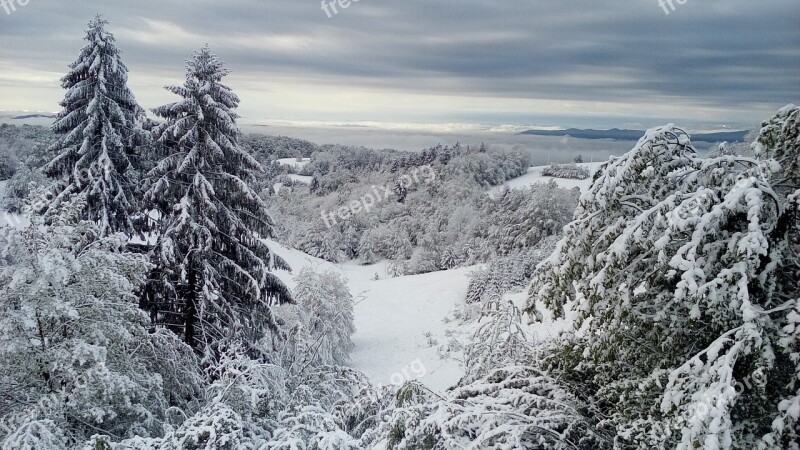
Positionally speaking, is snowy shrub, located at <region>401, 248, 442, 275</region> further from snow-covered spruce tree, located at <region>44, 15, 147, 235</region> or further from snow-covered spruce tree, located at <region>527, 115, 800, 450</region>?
snow-covered spruce tree, located at <region>527, 115, 800, 450</region>

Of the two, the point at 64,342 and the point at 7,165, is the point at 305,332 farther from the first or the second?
the point at 7,165

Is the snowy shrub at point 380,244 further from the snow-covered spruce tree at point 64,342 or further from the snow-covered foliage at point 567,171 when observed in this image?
the snow-covered spruce tree at point 64,342

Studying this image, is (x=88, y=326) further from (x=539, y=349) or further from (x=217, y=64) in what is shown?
(x=217, y=64)

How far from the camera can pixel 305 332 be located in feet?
33.1

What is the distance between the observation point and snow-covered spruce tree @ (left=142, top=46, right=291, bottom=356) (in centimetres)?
1070

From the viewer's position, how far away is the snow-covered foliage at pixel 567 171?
5809 cm

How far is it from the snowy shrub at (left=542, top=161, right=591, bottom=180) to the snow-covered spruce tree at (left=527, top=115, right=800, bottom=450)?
53853 millimetres

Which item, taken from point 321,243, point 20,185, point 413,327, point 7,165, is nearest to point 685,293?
point 413,327

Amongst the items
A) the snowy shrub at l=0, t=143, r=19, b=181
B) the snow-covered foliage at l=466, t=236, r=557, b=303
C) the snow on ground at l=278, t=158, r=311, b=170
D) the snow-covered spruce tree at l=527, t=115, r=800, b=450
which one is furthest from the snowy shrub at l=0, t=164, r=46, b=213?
the snow on ground at l=278, t=158, r=311, b=170

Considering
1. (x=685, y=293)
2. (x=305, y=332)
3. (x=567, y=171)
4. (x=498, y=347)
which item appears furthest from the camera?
(x=567, y=171)

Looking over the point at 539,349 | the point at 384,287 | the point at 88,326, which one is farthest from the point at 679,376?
the point at 384,287

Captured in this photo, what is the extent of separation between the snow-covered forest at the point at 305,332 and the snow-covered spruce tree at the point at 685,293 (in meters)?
0.02

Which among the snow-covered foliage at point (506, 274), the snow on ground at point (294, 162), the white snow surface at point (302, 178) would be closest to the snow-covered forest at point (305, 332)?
the snow-covered foliage at point (506, 274)

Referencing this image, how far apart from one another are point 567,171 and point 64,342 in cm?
5948
